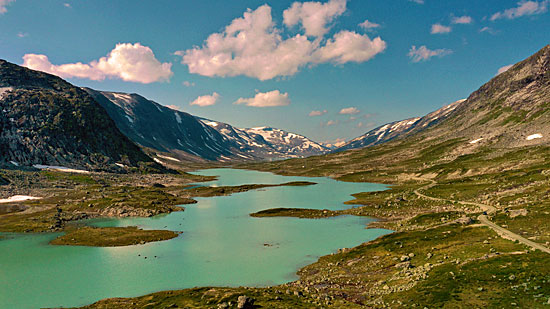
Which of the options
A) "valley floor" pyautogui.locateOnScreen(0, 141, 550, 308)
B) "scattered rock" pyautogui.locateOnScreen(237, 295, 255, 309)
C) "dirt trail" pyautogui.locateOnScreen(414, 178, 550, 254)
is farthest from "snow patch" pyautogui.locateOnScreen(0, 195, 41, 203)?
"dirt trail" pyautogui.locateOnScreen(414, 178, 550, 254)

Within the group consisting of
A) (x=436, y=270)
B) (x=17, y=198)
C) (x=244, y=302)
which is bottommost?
(x=244, y=302)

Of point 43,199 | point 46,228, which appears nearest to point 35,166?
point 43,199

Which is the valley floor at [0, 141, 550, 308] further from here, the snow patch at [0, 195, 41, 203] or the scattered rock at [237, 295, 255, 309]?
the snow patch at [0, 195, 41, 203]

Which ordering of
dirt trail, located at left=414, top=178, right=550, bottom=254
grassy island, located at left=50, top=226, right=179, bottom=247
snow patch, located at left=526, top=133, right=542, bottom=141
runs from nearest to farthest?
dirt trail, located at left=414, top=178, right=550, bottom=254, grassy island, located at left=50, top=226, right=179, bottom=247, snow patch, located at left=526, top=133, right=542, bottom=141

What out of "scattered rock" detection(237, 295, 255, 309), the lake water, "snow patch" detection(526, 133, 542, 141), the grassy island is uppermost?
"snow patch" detection(526, 133, 542, 141)

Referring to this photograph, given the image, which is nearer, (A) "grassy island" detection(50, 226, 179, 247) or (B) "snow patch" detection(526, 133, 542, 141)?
(A) "grassy island" detection(50, 226, 179, 247)

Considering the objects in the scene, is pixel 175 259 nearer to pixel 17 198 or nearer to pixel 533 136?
pixel 17 198

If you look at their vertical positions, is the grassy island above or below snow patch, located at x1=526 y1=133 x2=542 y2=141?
below

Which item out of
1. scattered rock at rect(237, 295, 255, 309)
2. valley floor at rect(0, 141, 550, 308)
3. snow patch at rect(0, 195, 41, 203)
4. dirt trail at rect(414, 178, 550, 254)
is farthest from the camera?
snow patch at rect(0, 195, 41, 203)

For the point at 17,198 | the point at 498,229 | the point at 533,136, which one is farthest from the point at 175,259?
the point at 533,136

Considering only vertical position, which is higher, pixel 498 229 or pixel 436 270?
pixel 498 229
